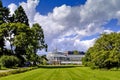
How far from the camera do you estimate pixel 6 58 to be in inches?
3172

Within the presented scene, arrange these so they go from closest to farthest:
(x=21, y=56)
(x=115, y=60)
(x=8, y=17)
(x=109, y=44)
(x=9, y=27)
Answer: (x=115, y=60), (x=109, y=44), (x=9, y=27), (x=21, y=56), (x=8, y=17)

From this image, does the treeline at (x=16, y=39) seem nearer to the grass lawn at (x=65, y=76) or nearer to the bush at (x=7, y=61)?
the bush at (x=7, y=61)

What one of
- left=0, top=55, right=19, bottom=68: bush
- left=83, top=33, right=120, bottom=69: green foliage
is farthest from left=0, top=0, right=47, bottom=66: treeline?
left=83, top=33, right=120, bottom=69: green foliage

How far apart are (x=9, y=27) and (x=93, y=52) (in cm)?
2863

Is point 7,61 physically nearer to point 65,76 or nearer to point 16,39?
point 16,39

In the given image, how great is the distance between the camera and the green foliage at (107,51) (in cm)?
7269

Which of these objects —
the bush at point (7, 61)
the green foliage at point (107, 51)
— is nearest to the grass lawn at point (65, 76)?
the green foliage at point (107, 51)

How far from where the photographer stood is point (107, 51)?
74.2 meters

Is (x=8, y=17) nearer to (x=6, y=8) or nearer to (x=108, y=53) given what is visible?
(x=6, y=8)

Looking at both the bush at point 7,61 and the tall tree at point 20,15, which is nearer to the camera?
the bush at point 7,61

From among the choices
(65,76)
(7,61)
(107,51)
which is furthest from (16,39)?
(65,76)

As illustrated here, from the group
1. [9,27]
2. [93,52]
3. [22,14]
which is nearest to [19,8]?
[22,14]

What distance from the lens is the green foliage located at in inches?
2862

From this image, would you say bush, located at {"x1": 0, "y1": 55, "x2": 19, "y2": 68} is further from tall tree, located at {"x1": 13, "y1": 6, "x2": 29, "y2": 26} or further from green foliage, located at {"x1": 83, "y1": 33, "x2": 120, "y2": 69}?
tall tree, located at {"x1": 13, "y1": 6, "x2": 29, "y2": 26}
